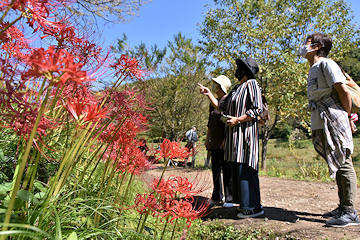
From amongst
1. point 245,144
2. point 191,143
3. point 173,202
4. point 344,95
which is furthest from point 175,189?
point 344,95

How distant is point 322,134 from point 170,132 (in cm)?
1235

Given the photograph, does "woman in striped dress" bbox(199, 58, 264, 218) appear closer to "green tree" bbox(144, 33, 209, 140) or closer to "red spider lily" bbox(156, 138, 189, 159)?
"red spider lily" bbox(156, 138, 189, 159)

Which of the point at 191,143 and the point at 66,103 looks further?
the point at 191,143

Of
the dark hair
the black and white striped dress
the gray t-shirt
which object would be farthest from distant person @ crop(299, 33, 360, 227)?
the black and white striped dress

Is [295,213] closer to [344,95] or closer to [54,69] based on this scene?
[344,95]

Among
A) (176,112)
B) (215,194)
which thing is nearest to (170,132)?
(176,112)

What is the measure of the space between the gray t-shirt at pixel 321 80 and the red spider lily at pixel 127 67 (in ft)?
6.87

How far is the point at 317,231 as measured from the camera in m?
2.39

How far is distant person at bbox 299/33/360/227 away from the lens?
8.30ft

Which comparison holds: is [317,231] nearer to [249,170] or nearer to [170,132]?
[249,170]

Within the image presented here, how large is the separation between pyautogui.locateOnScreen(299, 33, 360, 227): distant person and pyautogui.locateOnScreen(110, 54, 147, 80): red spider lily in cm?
210

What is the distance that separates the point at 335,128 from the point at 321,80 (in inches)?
Result: 21.4

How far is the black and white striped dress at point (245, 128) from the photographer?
2893 millimetres

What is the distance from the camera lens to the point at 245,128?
9.82 feet
